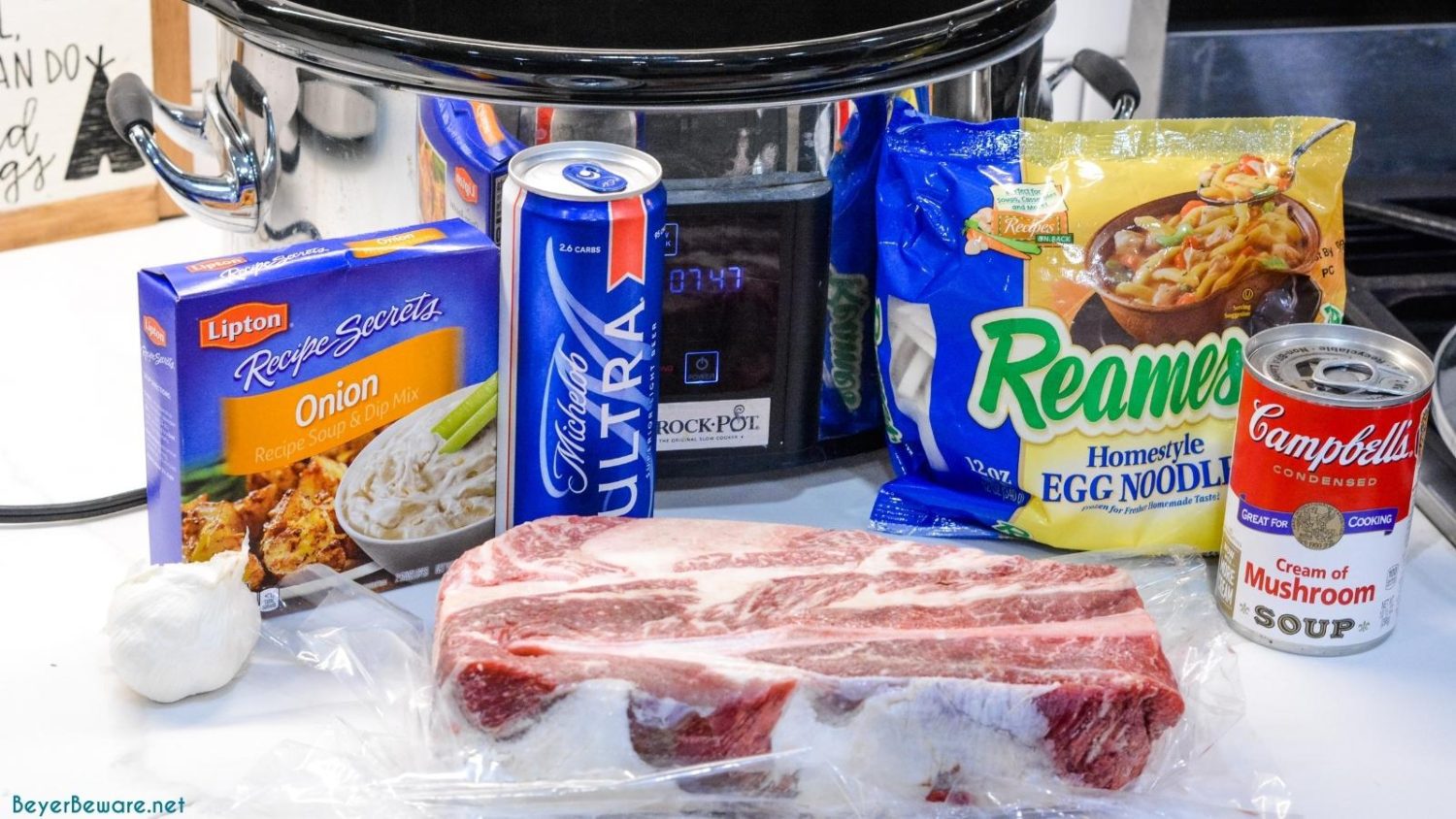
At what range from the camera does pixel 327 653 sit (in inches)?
33.8

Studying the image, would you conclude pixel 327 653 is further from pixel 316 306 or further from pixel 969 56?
pixel 969 56

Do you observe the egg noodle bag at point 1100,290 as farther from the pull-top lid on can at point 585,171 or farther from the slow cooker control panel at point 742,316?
the pull-top lid on can at point 585,171

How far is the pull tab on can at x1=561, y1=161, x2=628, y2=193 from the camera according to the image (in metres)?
0.83

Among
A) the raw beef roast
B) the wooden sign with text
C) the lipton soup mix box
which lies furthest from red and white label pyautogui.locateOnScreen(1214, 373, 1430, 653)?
the wooden sign with text

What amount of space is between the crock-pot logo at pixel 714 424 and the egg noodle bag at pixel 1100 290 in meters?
0.10

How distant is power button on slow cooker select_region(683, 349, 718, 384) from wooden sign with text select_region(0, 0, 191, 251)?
618mm

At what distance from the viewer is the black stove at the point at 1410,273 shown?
1.05 meters

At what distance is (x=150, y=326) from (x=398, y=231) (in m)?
0.14

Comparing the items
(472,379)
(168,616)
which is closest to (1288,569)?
(472,379)

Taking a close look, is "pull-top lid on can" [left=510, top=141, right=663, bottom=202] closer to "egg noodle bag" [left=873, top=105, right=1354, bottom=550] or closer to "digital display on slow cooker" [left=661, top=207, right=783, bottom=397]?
"digital display on slow cooker" [left=661, top=207, right=783, bottom=397]

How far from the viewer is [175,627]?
798 millimetres

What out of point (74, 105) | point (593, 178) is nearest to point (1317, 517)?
point (593, 178)

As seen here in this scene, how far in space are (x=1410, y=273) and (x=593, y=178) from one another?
0.72 metres

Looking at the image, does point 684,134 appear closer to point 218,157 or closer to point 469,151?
point 469,151
